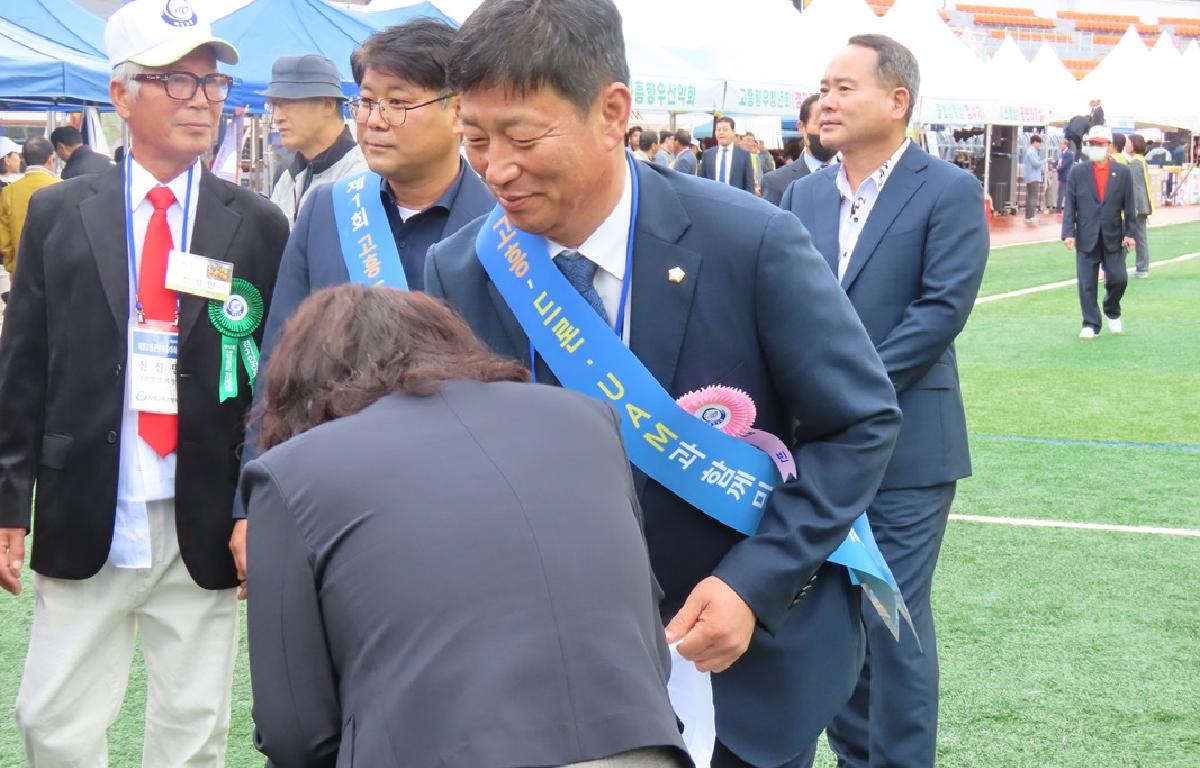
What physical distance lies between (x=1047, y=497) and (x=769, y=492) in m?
5.48

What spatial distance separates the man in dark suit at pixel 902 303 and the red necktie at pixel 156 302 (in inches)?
73.2

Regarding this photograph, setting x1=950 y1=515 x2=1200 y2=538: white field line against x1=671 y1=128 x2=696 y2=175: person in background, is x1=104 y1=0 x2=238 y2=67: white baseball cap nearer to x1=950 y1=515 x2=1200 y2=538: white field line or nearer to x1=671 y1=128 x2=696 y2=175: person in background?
x1=950 y1=515 x2=1200 y2=538: white field line

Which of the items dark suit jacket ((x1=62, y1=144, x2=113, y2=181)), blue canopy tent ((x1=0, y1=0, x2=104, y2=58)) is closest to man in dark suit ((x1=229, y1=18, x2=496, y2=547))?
dark suit jacket ((x1=62, y1=144, x2=113, y2=181))

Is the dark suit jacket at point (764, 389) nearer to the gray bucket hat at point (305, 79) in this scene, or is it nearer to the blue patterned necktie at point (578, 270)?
the blue patterned necktie at point (578, 270)

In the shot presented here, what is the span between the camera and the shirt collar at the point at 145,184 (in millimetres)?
3309

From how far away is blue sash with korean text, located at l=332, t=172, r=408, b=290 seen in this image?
3.18 meters

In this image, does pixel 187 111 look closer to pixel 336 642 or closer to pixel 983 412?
pixel 336 642

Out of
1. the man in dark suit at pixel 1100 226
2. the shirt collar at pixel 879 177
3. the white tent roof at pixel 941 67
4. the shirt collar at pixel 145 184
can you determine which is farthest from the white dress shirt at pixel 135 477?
the white tent roof at pixel 941 67

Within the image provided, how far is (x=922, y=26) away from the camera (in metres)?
26.6

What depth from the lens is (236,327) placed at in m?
3.34

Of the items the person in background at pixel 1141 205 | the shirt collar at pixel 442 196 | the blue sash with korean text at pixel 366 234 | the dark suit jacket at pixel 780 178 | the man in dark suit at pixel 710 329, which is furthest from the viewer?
the person in background at pixel 1141 205

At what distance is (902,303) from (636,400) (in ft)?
6.54

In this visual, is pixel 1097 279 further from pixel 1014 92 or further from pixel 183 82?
pixel 1014 92

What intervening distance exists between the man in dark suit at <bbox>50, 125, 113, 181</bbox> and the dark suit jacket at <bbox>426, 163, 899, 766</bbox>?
991 centimetres
